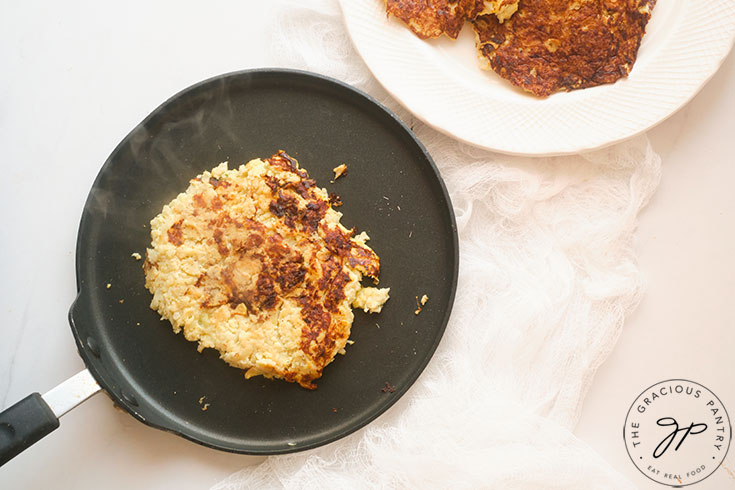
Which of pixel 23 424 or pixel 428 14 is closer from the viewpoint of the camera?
pixel 23 424

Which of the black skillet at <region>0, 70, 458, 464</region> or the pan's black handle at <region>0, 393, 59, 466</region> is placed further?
the black skillet at <region>0, 70, 458, 464</region>

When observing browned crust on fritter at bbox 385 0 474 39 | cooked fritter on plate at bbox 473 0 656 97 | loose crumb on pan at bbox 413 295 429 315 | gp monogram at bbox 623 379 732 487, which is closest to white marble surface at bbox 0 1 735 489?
gp monogram at bbox 623 379 732 487

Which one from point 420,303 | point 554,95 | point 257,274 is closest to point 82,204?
point 257,274

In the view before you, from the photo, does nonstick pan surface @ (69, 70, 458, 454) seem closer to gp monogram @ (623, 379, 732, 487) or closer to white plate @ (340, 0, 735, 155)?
white plate @ (340, 0, 735, 155)

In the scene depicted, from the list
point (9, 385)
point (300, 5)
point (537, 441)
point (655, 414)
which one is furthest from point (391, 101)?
point (9, 385)

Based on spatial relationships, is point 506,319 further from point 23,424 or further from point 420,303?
point 23,424

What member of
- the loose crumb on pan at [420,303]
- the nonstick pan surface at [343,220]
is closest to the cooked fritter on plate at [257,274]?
the nonstick pan surface at [343,220]
